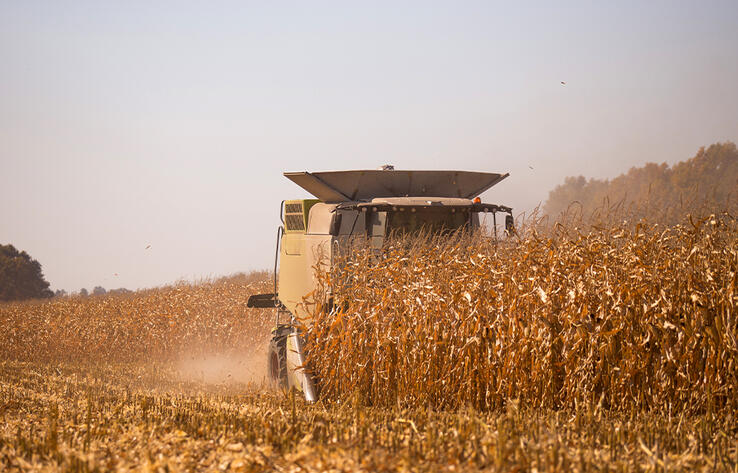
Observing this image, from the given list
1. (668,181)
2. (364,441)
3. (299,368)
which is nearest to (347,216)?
(299,368)

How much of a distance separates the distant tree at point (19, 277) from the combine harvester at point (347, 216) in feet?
108

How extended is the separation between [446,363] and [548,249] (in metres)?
1.45

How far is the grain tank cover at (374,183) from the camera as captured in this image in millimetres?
8227

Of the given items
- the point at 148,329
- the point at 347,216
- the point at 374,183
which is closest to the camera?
the point at 347,216

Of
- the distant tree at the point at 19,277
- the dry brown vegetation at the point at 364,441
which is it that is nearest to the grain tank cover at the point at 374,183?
the dry brown vegetation at the point at 364,441

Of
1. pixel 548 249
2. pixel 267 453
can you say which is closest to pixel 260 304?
pixel 548 249

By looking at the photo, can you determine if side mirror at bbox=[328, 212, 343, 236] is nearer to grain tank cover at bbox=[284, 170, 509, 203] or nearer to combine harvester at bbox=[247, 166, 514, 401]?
combine harvester at bbox=[247, 166, 514, 401]

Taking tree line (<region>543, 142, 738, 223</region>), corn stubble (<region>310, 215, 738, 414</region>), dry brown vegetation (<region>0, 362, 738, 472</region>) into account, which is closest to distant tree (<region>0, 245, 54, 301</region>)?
tree line (<region>543, 142, 738, 223</region>)

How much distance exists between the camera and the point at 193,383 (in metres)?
10.5

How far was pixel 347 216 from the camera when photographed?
7777 mm

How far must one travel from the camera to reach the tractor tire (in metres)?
8.25

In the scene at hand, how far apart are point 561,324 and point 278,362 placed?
167 inches

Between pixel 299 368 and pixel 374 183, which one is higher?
pixel 374 183

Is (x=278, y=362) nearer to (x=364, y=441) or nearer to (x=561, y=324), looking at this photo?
(x=561, y=324)
